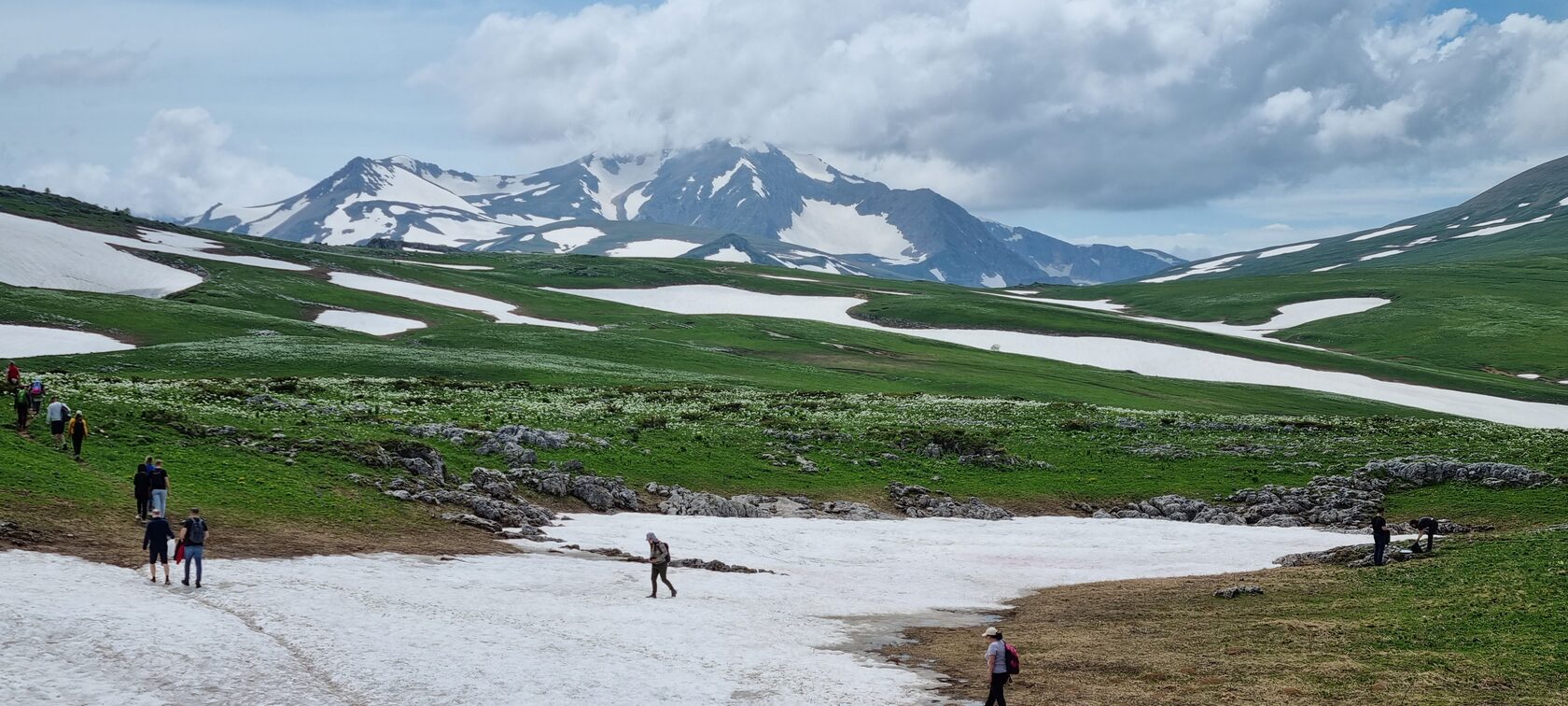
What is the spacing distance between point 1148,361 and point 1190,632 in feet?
430

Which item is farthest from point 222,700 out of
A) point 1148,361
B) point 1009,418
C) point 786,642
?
point 1148,361

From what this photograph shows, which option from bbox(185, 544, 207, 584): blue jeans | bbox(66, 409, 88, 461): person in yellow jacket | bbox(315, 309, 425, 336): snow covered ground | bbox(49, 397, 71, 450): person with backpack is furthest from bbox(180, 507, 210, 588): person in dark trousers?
bbox(315, 309, 425, 336): snow covered ground

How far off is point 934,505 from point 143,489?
38.4 meters

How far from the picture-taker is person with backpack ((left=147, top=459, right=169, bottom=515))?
3372 cm

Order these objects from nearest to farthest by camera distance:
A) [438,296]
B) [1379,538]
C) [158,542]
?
[158,542], [1379,538], [438,296]

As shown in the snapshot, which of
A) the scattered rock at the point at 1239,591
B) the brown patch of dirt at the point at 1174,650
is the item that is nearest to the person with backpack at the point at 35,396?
the brown patch of dirt at the point at 1174,650

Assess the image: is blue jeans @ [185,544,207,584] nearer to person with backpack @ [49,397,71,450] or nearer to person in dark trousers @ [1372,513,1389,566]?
person with backpack @ [49,397,71,450]

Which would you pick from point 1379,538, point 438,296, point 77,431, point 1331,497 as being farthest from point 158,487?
point 438,296

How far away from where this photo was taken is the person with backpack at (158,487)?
3372cm

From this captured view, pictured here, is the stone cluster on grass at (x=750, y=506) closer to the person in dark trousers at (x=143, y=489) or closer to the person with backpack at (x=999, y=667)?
the person in dark trousers at (x=143, y=489)

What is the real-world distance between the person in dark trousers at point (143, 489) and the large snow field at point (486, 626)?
4.35 metres

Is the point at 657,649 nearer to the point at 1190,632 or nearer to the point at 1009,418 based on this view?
the point at 1190,632

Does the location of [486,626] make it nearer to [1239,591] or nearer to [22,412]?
[1239,591]

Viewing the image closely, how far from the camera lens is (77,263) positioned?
152500 mm
